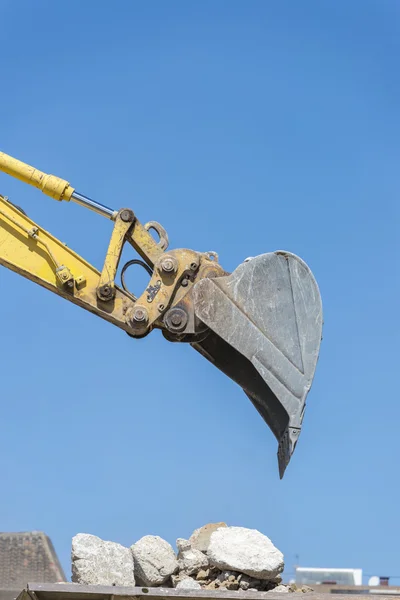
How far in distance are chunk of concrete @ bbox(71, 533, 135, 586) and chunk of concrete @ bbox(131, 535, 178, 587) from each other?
0.07 m

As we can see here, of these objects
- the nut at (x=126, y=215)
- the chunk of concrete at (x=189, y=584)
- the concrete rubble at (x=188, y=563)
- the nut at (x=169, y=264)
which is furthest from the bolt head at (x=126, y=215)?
the chunk of concrete at (x=189, y=584)

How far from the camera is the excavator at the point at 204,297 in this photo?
26.1ft

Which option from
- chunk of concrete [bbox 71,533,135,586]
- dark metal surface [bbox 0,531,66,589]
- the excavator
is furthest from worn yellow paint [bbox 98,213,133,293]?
dark metal surface [bbox 0,531,66,589]

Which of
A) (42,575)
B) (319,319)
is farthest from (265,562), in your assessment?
(42,575)

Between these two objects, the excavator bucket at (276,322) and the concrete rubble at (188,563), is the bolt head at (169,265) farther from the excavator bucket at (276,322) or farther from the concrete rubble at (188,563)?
the concrete rubble at (188,563)

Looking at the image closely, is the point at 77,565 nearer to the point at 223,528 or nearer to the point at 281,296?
the point at 223,528

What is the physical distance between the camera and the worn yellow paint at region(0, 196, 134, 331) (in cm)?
826

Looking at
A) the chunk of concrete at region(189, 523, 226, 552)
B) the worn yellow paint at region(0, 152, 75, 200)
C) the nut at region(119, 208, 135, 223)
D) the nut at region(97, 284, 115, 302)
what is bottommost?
the chunk of concrete at region(189, 523, 226, 552)

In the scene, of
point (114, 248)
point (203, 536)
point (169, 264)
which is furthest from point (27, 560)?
point (169, 264)

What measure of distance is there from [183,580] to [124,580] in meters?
0.37

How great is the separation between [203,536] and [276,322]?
5.35ft

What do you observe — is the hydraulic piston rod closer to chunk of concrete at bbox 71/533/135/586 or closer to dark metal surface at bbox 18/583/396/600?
chunk of concrete at bbox 71/533/135/586

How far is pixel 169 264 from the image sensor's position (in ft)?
26.6

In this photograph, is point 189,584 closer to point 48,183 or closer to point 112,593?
point 112,593
